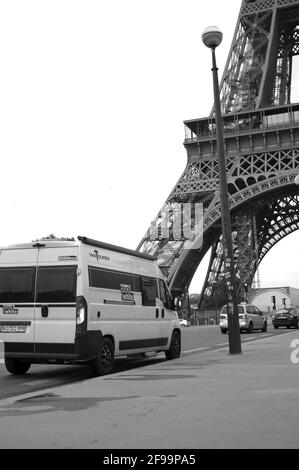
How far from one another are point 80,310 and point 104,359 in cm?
125

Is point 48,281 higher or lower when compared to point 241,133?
lower

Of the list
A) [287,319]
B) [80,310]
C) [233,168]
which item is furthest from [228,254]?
[233,168]

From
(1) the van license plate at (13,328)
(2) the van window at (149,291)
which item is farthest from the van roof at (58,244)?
(2) the van window at (149,291)

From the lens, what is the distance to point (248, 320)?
95.0 ft

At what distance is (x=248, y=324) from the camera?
2889 cm

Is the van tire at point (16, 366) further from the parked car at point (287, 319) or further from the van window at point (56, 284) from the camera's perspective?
the parked car at point (287, 319)

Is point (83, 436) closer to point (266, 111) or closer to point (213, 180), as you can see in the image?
point (213, 180)

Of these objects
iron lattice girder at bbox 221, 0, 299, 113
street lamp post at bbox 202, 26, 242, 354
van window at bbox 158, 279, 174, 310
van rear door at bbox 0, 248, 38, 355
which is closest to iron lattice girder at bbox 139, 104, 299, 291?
iron lattice girder at bbox 221, 0, 299, 113

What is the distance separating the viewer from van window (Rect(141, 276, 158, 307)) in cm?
1248

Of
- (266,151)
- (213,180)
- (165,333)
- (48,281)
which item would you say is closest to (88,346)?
(48,281)

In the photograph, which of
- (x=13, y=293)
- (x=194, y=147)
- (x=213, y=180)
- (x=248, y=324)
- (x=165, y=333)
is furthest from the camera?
(x=194, y=147)

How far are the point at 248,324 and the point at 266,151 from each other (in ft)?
61.7

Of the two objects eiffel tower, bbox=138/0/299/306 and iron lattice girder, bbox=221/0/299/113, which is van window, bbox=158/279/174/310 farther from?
iron lattice girder, bbox=221/0/299/113

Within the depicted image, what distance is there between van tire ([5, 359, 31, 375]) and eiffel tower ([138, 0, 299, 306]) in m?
28.6
